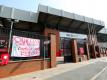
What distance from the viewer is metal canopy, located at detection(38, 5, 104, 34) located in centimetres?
3730

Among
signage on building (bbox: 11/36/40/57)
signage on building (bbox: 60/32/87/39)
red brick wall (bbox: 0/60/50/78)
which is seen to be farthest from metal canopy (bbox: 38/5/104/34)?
red brick wall (bbox: 0/60/50/78)

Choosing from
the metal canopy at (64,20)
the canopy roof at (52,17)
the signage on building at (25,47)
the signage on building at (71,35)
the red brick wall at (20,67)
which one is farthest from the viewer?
the signage on building at (71,35)

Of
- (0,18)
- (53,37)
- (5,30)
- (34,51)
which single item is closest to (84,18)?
(0,18)

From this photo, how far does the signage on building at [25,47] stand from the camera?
42.6ft

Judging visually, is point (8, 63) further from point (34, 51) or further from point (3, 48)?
point (34, 51)

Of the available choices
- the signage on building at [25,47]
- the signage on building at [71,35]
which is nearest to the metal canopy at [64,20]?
the signage on building at [71,35]

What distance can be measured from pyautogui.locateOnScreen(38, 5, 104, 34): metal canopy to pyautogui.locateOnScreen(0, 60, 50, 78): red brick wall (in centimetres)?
2232

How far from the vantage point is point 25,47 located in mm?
14117

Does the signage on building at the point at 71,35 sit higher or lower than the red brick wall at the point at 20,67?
higher

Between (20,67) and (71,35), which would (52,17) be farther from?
(20,67)

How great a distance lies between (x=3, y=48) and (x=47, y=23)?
30.0 m

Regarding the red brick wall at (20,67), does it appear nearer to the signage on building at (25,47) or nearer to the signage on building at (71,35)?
the signage on building at (25,47)

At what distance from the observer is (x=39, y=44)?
16.0 metres

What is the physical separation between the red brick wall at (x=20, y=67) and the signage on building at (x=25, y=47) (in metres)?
0.70
